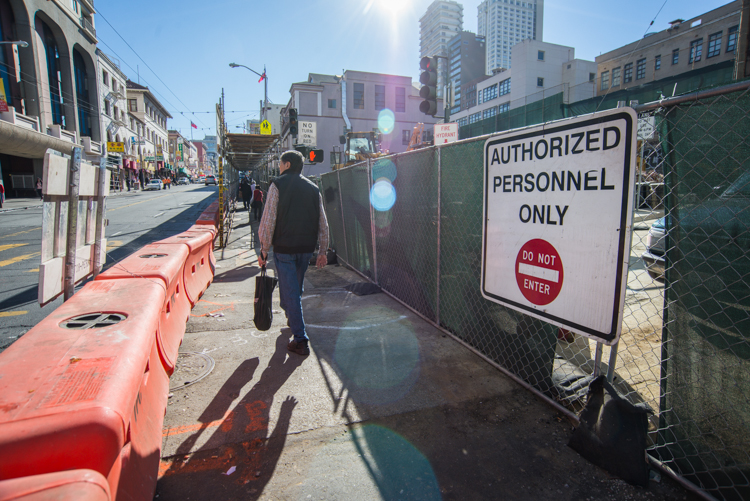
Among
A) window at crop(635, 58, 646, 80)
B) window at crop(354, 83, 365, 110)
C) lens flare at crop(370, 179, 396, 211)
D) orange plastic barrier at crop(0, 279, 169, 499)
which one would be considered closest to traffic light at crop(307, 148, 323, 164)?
lens flare at crop(370, 179, 396, 211)

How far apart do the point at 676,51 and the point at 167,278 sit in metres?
54.0

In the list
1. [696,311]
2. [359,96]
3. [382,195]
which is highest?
[359,96]

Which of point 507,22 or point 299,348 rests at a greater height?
point 507,22

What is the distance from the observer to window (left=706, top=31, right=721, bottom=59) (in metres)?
36.4

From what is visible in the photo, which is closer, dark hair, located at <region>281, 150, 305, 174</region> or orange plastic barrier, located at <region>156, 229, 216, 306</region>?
dark hair, located at <region>281, 150, 305, 174</region>

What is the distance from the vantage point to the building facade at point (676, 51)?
35.6 m

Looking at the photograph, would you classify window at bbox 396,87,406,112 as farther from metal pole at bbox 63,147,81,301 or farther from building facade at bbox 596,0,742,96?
metal pole at bbox 63,147,81,301

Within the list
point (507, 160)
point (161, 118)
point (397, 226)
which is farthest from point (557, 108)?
point (161, 118)

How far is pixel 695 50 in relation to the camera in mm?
38625

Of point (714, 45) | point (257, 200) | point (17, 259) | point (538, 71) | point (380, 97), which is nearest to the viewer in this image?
point (17, 259)

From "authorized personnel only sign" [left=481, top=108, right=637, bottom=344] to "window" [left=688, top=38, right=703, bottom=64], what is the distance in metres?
50.7

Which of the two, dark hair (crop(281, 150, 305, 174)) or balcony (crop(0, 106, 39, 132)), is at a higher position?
balcony (crop(0, 106, 39, 132))

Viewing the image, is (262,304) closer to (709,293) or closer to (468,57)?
(709,293)

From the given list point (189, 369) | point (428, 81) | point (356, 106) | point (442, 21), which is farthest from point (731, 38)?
point (442, 21)
